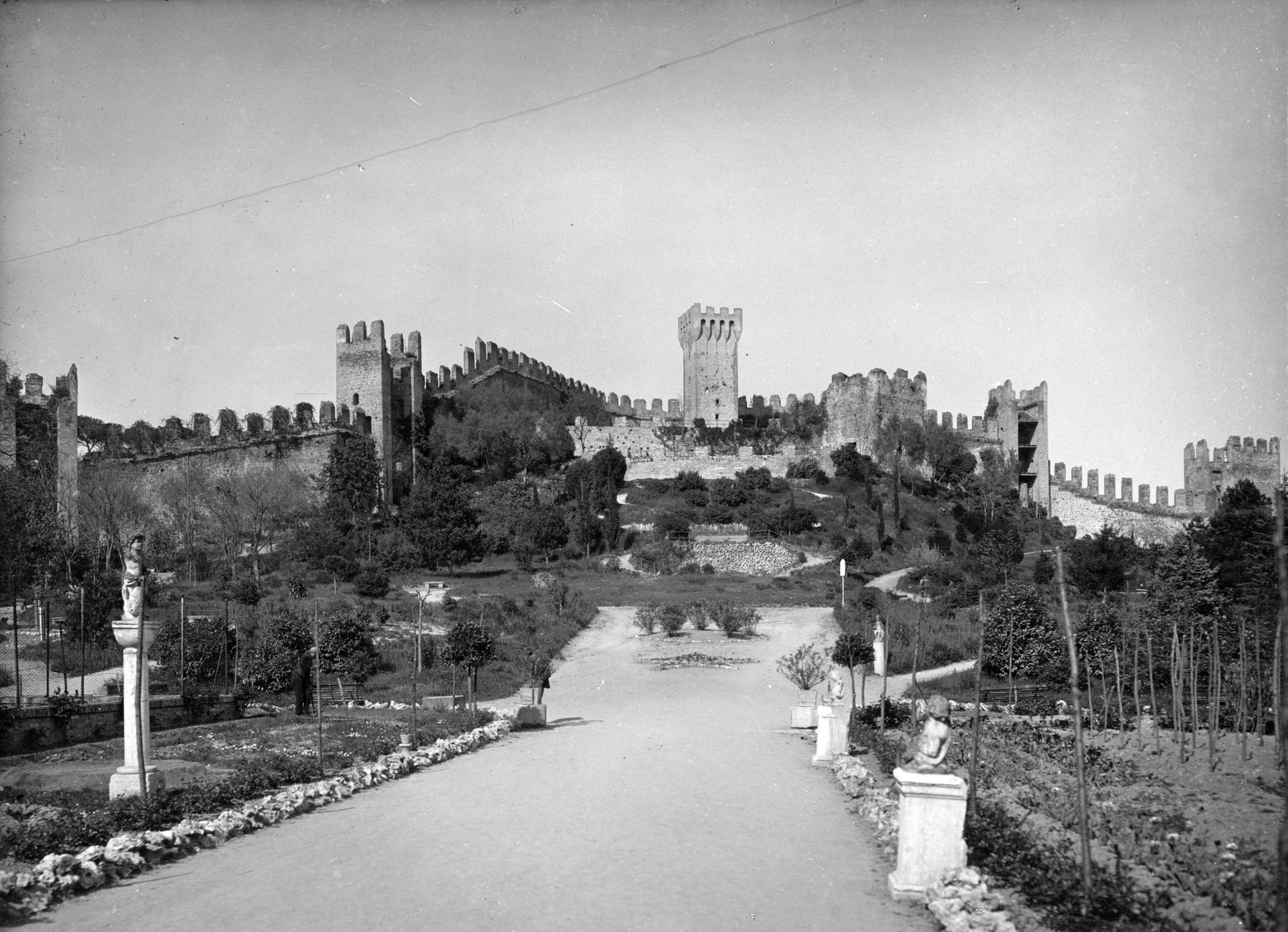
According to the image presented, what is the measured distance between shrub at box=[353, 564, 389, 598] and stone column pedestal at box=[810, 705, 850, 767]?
72.0 ft

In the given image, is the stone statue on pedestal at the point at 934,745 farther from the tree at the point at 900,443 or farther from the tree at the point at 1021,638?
the tree at the point at 900,443

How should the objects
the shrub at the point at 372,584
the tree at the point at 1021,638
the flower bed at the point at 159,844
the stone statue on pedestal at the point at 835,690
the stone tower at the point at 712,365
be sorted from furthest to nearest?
the stone tower at the point at 712,365
the shrub at the point at 372,584
the tree at the point at 1021,638
the stone statue on pedestal at the point at 835,690
the flower bed at the point at 159,844

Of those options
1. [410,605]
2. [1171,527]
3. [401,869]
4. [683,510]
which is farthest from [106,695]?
[1171,527]

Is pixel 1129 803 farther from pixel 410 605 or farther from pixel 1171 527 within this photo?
pixel 1171 527

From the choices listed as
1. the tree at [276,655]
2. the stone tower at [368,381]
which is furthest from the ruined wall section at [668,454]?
the tree at [276,655]

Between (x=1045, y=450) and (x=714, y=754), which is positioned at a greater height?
(x=1045, y=450)

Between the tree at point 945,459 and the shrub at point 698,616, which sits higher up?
the tree at point 945,459

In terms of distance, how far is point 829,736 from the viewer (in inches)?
511

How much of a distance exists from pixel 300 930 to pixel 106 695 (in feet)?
40.9

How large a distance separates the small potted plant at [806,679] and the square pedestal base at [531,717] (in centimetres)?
371

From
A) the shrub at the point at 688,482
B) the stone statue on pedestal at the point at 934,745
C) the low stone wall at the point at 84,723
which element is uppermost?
the shrub at the point at 688,482

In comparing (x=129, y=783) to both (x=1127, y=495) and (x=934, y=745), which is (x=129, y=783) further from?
(x=1127, y=495)

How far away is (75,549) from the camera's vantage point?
31688mm

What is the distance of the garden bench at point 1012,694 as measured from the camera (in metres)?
18.3
